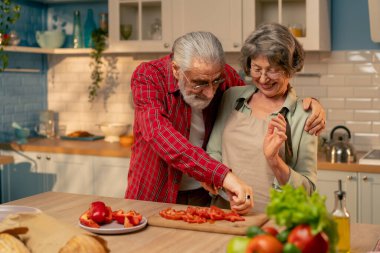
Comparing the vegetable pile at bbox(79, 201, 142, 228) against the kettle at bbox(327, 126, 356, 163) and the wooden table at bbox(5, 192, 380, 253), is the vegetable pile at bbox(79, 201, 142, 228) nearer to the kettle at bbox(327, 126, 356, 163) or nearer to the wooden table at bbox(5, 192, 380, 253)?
the wooden table at bbox(5, 192, 380, 253)

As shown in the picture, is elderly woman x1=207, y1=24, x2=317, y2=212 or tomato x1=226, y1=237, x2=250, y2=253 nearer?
tomato x1=226, y1=237, x2=250, y2=253

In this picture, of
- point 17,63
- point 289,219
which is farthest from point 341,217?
point 17,63

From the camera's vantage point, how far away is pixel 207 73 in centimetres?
264

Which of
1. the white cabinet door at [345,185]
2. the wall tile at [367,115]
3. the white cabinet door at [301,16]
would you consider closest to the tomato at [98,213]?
the white cabinet door at [345,185]

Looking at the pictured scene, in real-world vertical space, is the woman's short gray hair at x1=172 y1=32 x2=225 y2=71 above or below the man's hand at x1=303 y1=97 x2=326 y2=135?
above

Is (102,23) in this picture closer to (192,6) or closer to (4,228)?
(192,6)

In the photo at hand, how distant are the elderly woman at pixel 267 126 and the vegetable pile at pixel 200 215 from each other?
29cm

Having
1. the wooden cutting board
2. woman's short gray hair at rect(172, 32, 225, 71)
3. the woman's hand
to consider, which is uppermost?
woman's short gray hair at rect(172, 32, 225, 71)

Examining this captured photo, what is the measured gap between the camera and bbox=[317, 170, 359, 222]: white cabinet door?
14.1 feet

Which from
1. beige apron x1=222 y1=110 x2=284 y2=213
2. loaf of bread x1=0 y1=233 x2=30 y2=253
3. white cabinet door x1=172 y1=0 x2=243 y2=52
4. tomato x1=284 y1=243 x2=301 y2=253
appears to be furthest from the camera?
white cabinet door x1=172 y1=0 x2=243 y2=52

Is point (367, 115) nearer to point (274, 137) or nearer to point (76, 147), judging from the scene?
point (76, 147)

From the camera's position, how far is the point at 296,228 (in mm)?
1355

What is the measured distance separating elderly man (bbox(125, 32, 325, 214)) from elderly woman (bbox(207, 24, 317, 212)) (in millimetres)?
92

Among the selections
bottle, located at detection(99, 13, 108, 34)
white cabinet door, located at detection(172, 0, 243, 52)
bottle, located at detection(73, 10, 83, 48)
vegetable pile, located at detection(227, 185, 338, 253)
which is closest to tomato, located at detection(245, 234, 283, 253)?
vegetable pile, located at detection(227, 185, 338, 253)
